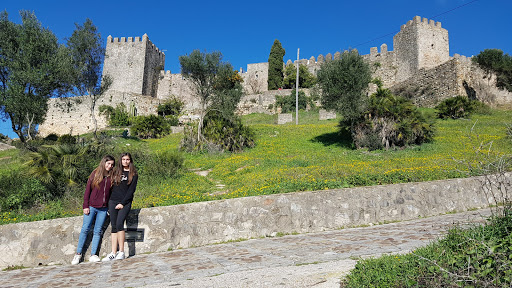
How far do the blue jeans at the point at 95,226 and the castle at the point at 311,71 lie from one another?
744 inches

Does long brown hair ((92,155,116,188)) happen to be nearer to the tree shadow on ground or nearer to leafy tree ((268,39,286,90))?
the tree shadow on ground

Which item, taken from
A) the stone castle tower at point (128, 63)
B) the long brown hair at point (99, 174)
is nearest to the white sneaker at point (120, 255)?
the long brown hair at point (99, 174)

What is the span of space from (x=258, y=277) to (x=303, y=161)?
31.5 feet

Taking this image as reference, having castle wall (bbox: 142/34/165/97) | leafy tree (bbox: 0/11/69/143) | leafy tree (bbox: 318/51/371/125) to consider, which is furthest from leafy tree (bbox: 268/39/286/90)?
leafy tree (bbox: 0/11/69/143)

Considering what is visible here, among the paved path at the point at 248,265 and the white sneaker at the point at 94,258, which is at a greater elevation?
the paved path at the point at 248,265

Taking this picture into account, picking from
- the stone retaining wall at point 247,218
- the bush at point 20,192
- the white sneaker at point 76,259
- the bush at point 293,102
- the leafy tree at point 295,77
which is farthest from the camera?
the leafy tree at point 295,77

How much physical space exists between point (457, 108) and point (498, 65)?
930 centimetres

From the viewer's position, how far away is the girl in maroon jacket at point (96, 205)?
4992 millimetres

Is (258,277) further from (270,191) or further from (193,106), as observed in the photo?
(193,106)

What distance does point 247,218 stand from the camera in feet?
19.6

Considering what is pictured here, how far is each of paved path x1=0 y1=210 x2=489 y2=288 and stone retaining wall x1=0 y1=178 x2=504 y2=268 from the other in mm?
271

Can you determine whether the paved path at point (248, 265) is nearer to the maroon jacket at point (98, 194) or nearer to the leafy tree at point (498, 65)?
the maroon jacket at point (98, 194)

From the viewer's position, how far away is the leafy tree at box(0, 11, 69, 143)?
52.6ft

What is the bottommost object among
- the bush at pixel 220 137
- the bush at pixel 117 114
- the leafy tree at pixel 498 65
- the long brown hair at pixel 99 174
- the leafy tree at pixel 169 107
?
the long brown hair at pixel 99 174
